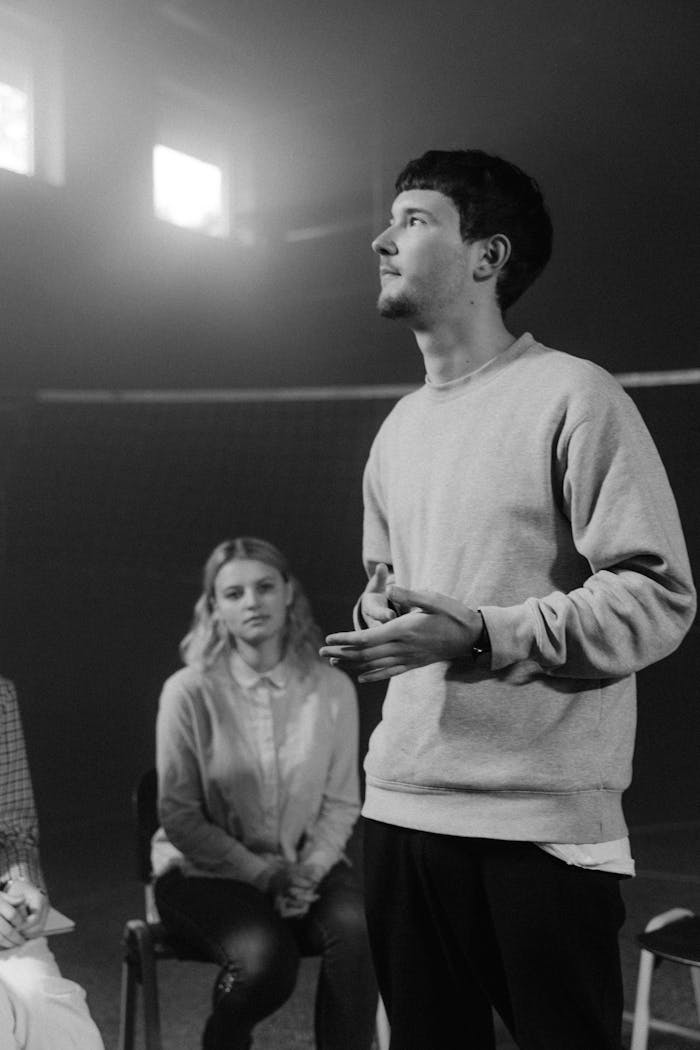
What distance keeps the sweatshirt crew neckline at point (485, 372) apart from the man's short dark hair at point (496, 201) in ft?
0.29

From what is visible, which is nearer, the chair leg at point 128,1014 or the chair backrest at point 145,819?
the chair leg at point 128,1014

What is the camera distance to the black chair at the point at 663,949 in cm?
196

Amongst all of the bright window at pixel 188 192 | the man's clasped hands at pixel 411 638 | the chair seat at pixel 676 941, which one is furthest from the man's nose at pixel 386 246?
the bright window at pixel 188 192

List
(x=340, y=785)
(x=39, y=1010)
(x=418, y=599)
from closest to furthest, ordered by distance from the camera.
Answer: (x=418, y=599) → (x=39, y=1010) → (x=340, y=785)

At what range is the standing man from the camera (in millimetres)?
1158

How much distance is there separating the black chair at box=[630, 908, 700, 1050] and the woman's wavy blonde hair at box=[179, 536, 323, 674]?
984 mm

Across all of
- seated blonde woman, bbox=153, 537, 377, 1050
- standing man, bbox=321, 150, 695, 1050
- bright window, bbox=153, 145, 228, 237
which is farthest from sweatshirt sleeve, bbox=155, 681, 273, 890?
bright window, bbox=153, 145, 228, 237

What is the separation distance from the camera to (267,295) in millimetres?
4629

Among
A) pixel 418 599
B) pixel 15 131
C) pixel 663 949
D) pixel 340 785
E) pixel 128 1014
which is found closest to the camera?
pixel 418 599

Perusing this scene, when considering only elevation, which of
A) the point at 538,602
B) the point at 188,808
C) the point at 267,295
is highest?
the point at 267,295

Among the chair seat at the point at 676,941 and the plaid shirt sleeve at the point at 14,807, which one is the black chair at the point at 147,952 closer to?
the plaid shirt sleeve at the point at 14,807

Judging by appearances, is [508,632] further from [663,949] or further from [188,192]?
[188,192]

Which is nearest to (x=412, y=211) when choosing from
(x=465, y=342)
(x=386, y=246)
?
(x=386, y=246)

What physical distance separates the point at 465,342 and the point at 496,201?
0.65 feet
